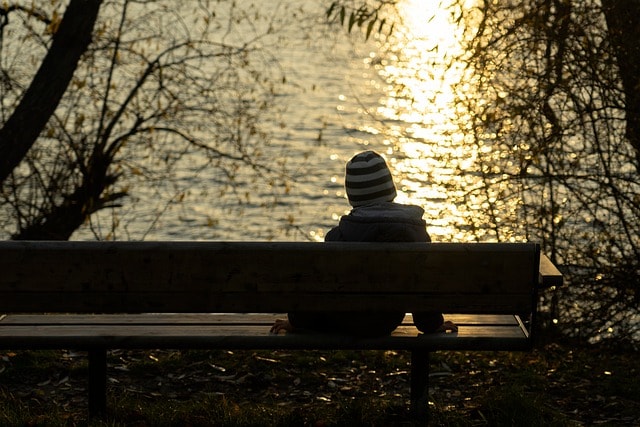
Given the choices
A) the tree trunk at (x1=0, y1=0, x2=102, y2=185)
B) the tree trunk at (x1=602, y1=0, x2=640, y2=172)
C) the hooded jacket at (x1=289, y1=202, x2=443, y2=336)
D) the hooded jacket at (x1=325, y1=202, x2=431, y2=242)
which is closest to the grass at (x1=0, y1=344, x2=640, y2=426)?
the hooded jacket at (x1=289, y1=202, x2=443, y2=336)

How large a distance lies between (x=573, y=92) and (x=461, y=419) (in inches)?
152

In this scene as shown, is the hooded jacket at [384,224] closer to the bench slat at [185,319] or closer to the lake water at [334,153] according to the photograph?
the bench slat at [185,319]

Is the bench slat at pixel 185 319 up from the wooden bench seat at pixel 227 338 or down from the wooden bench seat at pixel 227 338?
up

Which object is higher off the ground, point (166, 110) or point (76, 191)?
point (166, 110)

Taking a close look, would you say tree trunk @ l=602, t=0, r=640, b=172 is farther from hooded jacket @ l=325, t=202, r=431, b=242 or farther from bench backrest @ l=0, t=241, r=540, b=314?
bench backrest @ l=0, t=241, r=540, b=314

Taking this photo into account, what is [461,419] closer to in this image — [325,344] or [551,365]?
[325,344]

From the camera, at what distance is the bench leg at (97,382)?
4.54 m

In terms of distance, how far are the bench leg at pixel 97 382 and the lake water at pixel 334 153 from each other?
3.26 m

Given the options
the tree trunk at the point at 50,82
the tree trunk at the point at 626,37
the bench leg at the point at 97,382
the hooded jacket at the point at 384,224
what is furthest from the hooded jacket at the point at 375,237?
the tree trunk at the point at 50,82

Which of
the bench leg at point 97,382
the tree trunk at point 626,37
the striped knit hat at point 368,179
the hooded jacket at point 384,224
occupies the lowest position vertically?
the bench leg at point 97,382

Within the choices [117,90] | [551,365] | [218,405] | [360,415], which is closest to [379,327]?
[360,415]

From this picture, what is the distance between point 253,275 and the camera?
3971mm

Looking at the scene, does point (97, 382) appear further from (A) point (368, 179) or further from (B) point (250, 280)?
(A) point (368, 179)

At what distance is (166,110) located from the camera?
388 inches
